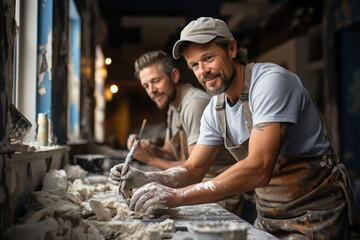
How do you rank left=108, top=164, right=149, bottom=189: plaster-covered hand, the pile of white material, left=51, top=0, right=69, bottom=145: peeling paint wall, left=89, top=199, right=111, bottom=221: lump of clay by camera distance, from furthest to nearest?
left=51, top=0, right=69, bottom=145: peeling paint wall, left=108, top=164, right=149, bottom=189: plaster-covered hand, left=89, top=199, right=111, bottom=221: lump of clay, the pile of white material

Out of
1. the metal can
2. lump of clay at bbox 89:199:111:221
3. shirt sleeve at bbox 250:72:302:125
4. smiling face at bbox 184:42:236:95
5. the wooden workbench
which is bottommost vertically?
the wooden workbench

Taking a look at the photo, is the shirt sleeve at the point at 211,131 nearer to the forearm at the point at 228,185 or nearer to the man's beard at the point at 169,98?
the forearm at the point at 228,185

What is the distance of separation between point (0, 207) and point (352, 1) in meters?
5.06

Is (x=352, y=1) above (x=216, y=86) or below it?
above

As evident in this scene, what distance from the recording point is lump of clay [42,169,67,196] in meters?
1.87

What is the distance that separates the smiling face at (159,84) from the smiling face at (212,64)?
108cm

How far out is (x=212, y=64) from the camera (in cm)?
183

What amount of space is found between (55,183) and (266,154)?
1.21 meters

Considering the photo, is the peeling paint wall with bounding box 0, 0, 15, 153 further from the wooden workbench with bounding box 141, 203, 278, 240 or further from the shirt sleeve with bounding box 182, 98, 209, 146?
the shirt sleeve with bounding box 182, 98, 209, 146

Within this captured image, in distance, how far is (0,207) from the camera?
116cm

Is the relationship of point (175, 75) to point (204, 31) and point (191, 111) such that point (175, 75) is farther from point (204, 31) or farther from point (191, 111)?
point (204, 31)

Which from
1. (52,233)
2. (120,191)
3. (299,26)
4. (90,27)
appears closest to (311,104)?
(120,191)

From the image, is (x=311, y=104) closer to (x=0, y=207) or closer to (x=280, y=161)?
(x=280, y=161)

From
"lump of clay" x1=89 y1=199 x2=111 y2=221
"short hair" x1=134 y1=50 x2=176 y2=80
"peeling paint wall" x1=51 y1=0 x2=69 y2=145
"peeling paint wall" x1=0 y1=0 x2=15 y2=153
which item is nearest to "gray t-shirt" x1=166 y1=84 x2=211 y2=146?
"short hair" x1=134 y1=50 x2=176 y2=80
